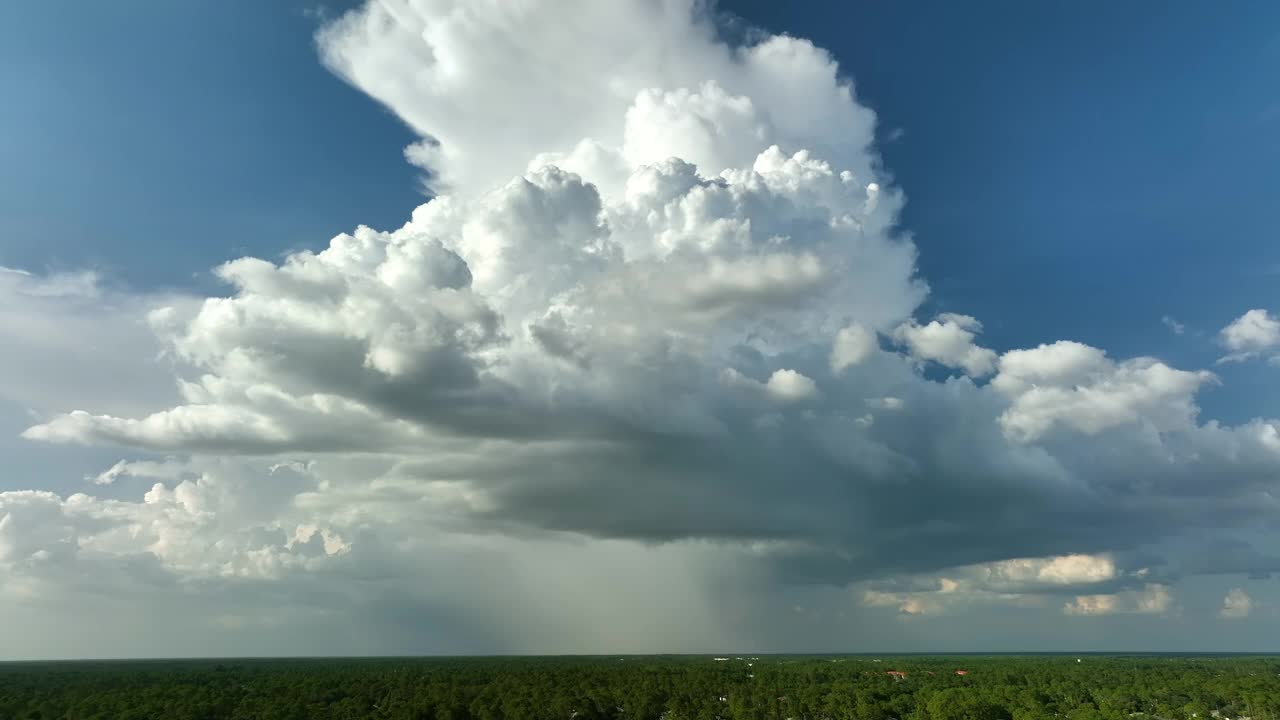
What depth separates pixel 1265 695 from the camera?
7062 inches

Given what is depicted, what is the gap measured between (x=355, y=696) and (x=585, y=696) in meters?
53.6

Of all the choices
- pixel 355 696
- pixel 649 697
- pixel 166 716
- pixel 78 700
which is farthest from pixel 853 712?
pixel 78 700

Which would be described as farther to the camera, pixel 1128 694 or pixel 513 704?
pixel 1128 694

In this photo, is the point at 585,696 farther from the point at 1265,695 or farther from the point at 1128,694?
the point at 1265,695

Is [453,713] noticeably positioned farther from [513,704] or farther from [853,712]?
[853,712]

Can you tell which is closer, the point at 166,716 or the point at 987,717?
the point at 987,717

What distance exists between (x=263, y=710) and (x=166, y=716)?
15.9 metres

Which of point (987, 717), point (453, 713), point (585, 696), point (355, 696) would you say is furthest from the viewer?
point (355, 696)

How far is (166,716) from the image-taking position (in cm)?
15562

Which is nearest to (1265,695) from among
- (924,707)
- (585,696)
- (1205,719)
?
(1205,719)

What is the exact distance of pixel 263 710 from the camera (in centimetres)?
16425

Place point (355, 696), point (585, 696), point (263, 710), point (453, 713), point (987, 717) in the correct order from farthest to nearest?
point (355, 696) → point (585, 696) → point (263, 710) → point (453, 713) → point (987, 717)

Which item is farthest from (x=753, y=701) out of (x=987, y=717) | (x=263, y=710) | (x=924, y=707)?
(x=263, y=710)

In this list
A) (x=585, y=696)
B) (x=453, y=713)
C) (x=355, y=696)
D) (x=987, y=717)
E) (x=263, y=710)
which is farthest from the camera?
(x=355, y=696)
